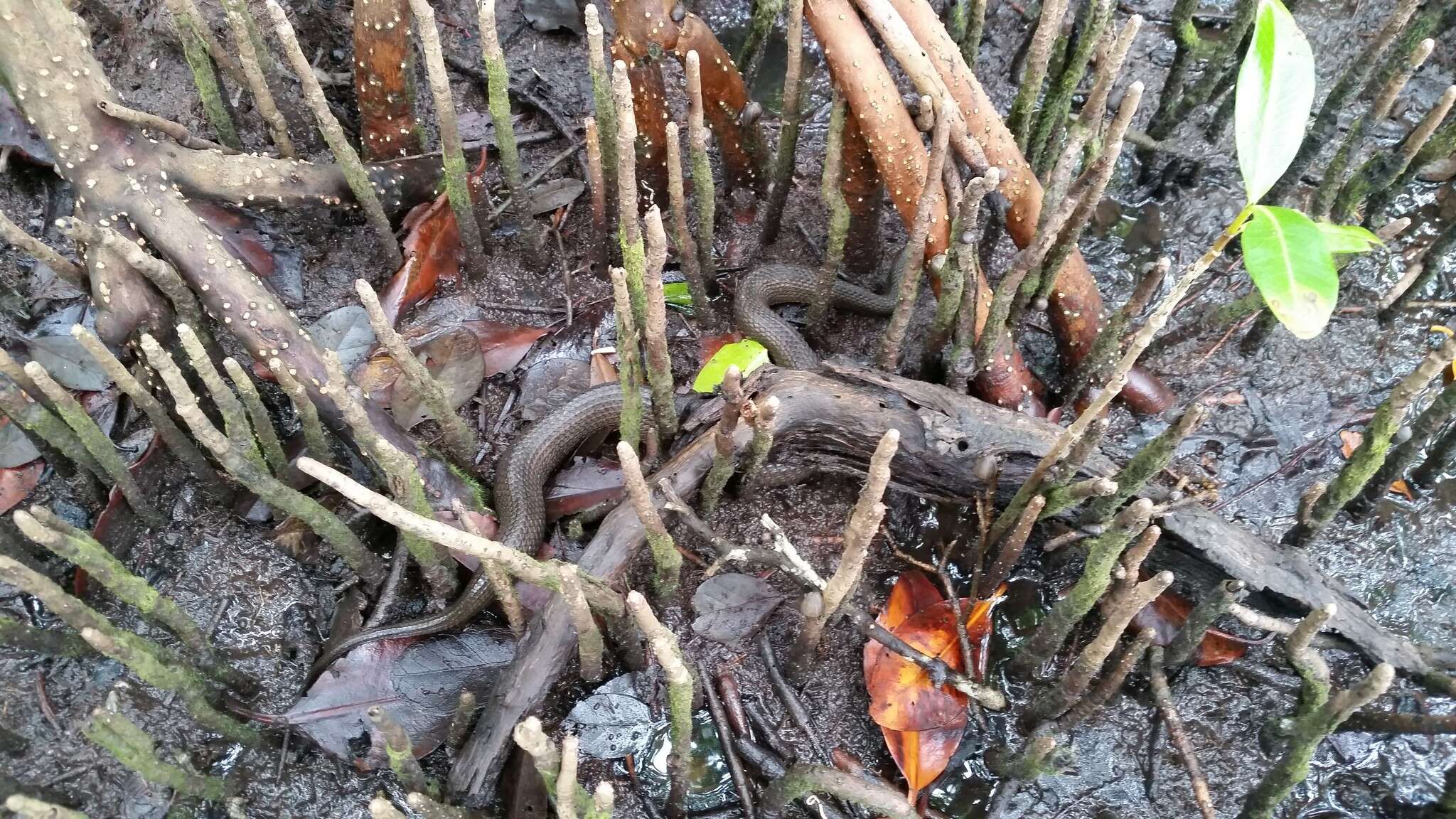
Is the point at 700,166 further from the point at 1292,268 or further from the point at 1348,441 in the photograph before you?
the point at 1348,441

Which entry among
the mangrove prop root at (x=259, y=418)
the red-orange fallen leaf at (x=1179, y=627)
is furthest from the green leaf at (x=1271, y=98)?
the mangrove prop root at (x=259, y=418)

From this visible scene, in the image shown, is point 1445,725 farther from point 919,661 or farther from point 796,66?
point 796,66

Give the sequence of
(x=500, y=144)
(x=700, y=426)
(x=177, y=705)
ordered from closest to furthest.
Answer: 1. (x=177, y=705)
2. (x=700, y=426)
3. (x=500, y=144)

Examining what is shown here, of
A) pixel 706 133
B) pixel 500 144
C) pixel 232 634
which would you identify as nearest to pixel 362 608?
pixel 232 634

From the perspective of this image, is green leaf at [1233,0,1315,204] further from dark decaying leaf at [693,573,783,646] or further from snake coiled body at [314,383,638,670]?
snake coiled body at [314,383,638,670]

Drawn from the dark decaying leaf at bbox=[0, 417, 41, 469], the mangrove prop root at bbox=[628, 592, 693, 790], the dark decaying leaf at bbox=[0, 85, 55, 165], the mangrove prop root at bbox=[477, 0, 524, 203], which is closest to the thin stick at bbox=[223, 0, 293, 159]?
the mangrove prop root at bbox=[477, 0, 524, 203]

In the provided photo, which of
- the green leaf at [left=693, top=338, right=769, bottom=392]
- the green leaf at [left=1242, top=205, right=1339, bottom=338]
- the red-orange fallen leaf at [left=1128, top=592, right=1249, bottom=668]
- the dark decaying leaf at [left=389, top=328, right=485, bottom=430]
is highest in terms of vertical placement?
the green leaf at [left=1242, top=205, right=1339, bottom=338]
